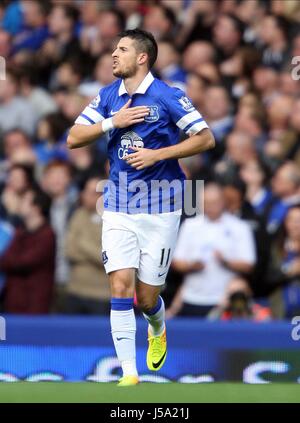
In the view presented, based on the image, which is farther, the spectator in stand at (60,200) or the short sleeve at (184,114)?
the spectator in stand at (60,200)

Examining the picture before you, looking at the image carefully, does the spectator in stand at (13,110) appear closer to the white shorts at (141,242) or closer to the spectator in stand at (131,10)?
the spectator in stand at (131,10)

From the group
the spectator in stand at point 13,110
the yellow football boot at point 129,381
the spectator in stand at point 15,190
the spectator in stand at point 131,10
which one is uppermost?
the spectator in stand at point 131,10

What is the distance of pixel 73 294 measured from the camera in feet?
40.2

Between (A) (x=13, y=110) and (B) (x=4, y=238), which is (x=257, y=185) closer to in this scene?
(B) (x=4, y=238)

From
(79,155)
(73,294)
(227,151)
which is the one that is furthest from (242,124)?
(73,294)

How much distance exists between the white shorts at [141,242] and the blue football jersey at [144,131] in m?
0.07

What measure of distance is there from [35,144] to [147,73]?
558cm

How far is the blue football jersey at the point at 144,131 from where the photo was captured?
8.51m

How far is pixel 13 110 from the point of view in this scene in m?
14.4

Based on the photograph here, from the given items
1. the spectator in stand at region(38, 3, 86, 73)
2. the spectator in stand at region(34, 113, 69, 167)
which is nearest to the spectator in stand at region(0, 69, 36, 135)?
the spectator in stand at region(34, 113, 69, 167)

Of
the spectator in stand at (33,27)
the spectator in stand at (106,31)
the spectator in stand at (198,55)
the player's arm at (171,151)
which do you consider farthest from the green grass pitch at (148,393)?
the spectator in stand at (33,27)

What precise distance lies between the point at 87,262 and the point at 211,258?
124cm
